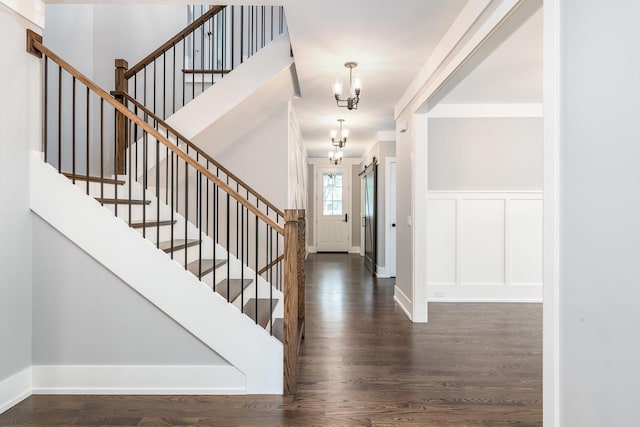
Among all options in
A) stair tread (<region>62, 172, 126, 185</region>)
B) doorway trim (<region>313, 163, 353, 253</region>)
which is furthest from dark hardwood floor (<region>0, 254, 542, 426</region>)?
doorway trim (<region>313, 163, 353, 253</region>)

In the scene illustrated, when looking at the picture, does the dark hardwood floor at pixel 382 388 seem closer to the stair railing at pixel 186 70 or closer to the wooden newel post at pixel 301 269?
the wooden newel post at pixel 301 269

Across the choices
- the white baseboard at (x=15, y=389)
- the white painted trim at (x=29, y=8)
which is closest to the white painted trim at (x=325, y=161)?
the white painted trim at (x=29, y=8)

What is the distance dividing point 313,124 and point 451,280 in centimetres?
320

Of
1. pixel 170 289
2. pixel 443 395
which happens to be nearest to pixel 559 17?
pixel 443 395

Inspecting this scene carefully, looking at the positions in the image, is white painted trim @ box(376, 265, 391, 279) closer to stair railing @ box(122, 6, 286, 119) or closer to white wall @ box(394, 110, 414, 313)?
white wall @ box(394, 110, 414, 313)

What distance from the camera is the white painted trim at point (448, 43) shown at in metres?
2.34

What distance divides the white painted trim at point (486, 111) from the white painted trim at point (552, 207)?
3257 millimetres

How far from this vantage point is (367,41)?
120 inches

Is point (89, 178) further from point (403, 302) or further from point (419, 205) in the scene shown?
point (403, 302)

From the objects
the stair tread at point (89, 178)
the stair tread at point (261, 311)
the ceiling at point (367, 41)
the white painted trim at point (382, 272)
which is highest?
the ceiling at point (367, 41)

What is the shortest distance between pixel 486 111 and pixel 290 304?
383 cm

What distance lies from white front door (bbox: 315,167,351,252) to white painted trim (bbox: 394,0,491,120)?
19.5 feet

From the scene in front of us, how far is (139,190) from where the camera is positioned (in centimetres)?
359

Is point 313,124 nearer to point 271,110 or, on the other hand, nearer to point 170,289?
point 271,110
